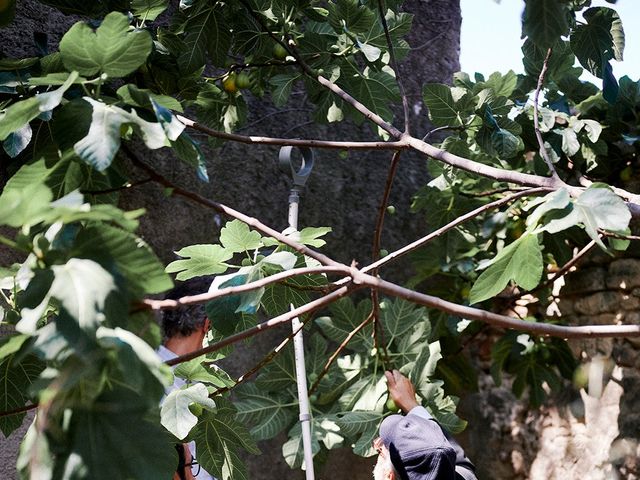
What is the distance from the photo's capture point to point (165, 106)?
40.6 inches

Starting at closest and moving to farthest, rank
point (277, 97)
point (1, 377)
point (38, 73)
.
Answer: point (1, 377), point (38, 73), point (277, 97)

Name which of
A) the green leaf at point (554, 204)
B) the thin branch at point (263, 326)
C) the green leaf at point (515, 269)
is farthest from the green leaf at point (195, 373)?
the green leaf at point (554, 204)

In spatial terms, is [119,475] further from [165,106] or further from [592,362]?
[592,362]

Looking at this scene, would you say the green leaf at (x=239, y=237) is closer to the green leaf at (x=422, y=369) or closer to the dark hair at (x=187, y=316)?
the dark hair at (x=187, y=316)

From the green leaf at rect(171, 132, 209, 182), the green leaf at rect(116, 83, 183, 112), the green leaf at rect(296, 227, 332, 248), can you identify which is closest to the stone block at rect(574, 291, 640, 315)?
the green leaf at rect(296, 227, 332, 248)

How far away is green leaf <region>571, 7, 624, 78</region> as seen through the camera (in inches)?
60.7

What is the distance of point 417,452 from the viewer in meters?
1.82

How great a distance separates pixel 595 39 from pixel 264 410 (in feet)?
4.38

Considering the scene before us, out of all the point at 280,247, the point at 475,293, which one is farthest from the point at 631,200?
the point at 280,247

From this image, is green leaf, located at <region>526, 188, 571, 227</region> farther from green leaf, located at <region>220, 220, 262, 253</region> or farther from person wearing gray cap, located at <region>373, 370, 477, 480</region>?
person wearing gray cap, located at <region>373, 370, 477, 480</region>

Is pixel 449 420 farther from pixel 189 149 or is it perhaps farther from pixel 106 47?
pixel 106 47

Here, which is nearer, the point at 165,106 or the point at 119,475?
the point at 119,475

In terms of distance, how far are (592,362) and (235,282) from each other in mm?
2048

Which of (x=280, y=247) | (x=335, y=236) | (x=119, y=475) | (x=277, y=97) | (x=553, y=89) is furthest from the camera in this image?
(x=335, y=236)
